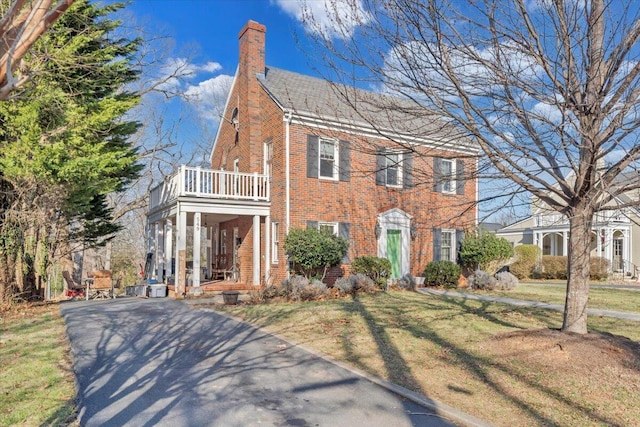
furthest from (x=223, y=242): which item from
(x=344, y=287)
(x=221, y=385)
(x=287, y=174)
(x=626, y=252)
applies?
(x=626, y=252)

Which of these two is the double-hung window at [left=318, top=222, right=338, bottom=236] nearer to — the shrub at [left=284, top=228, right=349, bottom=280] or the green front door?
the shrub at [left=284, top=228, right=349, bottom=280]

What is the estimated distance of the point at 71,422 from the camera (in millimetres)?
4336

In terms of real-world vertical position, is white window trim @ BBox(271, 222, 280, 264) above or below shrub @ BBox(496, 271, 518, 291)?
above

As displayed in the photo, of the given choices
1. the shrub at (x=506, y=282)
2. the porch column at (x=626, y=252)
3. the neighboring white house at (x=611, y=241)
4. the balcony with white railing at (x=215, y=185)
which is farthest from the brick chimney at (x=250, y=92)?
the porch column at (x=626, y=252)

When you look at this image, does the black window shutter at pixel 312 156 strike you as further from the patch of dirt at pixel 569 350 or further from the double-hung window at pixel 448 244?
the patch of dirt at pixel 569 350

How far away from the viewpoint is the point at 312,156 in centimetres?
1588

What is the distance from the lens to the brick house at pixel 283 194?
15.3 meters

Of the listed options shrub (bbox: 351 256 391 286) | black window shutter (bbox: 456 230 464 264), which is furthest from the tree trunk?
black window shutter (bbox: 456 230 464 264)

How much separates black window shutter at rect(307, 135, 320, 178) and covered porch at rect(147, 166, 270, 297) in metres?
1.83

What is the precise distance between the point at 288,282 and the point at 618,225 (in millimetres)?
22747

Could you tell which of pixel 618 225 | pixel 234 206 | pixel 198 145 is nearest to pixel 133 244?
pixel 198 145

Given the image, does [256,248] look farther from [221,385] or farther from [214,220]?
[221,385]

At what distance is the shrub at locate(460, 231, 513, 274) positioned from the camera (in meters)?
18.2

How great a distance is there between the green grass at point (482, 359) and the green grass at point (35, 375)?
3616 millimetres
